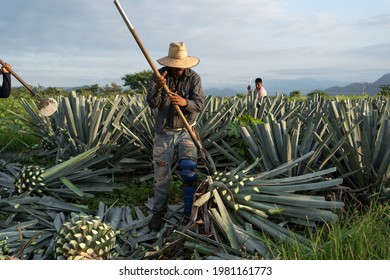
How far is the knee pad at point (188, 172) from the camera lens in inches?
153

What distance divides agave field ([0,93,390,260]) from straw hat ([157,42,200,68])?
89cm

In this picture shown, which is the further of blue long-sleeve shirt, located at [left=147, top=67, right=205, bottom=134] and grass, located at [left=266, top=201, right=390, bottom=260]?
blue long-sleeve shirt, located at [left=147, top=67, right=205, bottom=134]

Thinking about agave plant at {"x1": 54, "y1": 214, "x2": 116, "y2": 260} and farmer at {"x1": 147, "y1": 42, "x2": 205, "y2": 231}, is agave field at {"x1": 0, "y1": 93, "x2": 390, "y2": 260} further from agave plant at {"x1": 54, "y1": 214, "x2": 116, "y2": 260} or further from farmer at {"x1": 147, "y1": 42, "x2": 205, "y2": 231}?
farmer at {"x1": 147, "y1": 42, "x2": 205, "y2": 231}

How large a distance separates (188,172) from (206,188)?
1.63 ft

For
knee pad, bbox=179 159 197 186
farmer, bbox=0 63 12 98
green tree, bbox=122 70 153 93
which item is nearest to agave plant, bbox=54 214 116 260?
knee pad, bbox=179 159 197 186

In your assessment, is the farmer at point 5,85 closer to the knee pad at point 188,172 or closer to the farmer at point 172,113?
the farmer at point 172,113

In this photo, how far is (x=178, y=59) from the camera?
4.04m

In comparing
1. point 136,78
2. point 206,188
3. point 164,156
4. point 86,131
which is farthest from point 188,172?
point 136,78

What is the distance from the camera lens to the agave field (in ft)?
10.8

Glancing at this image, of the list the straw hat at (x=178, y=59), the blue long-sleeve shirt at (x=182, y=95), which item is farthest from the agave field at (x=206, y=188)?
the straw hat at (x=178, y=59)

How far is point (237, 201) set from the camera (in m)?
3.44

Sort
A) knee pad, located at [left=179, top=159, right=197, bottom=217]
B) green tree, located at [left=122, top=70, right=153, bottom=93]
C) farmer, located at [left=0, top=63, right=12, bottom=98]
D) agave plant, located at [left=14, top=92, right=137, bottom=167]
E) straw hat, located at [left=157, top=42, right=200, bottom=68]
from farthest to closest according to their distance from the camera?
green tree, located at [left=122, top=70, right=153, bottom=93]
farmer, located at [left=0, top=63, right=12, bottom=98]
agave plant, located at [left=14, top=92, right=137, bottom=167]
straw hat, located at [left=157, top=42, right=200, bottom=68]
knee pad, located at [left=179, top=159, right=197, bottom=217]

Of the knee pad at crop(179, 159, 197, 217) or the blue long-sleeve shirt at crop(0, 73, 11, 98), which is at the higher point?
the blue long-sleeve shirt at crop(0, 73, 11, 98)
